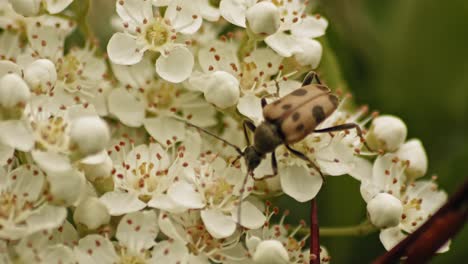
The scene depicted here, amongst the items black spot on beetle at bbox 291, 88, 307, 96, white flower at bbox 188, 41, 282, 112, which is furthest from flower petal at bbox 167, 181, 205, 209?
black spot on beetle at bbox 291, 88, 307, 96

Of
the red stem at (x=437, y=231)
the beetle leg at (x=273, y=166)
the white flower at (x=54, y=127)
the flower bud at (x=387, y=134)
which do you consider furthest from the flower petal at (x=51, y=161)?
the flower bud at (x=387, y=134)

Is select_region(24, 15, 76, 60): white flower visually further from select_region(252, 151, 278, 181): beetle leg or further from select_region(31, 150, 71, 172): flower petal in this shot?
select_region(252, 151, 278, 181): beetle leg

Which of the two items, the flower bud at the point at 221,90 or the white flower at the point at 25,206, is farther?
the flower bud at the point at 221,90

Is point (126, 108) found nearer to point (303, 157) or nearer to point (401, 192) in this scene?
point (303, 157)

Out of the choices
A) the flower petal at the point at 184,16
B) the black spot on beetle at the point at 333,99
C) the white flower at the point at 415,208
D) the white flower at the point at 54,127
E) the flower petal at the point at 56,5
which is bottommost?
the white flower at the point at 415,208

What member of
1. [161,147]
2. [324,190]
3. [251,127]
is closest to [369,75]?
[324,190]

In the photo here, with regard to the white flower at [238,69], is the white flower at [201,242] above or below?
below

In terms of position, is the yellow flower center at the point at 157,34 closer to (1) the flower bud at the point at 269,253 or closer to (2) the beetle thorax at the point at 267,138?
(2) the beetle thorax at the point at 267,138
